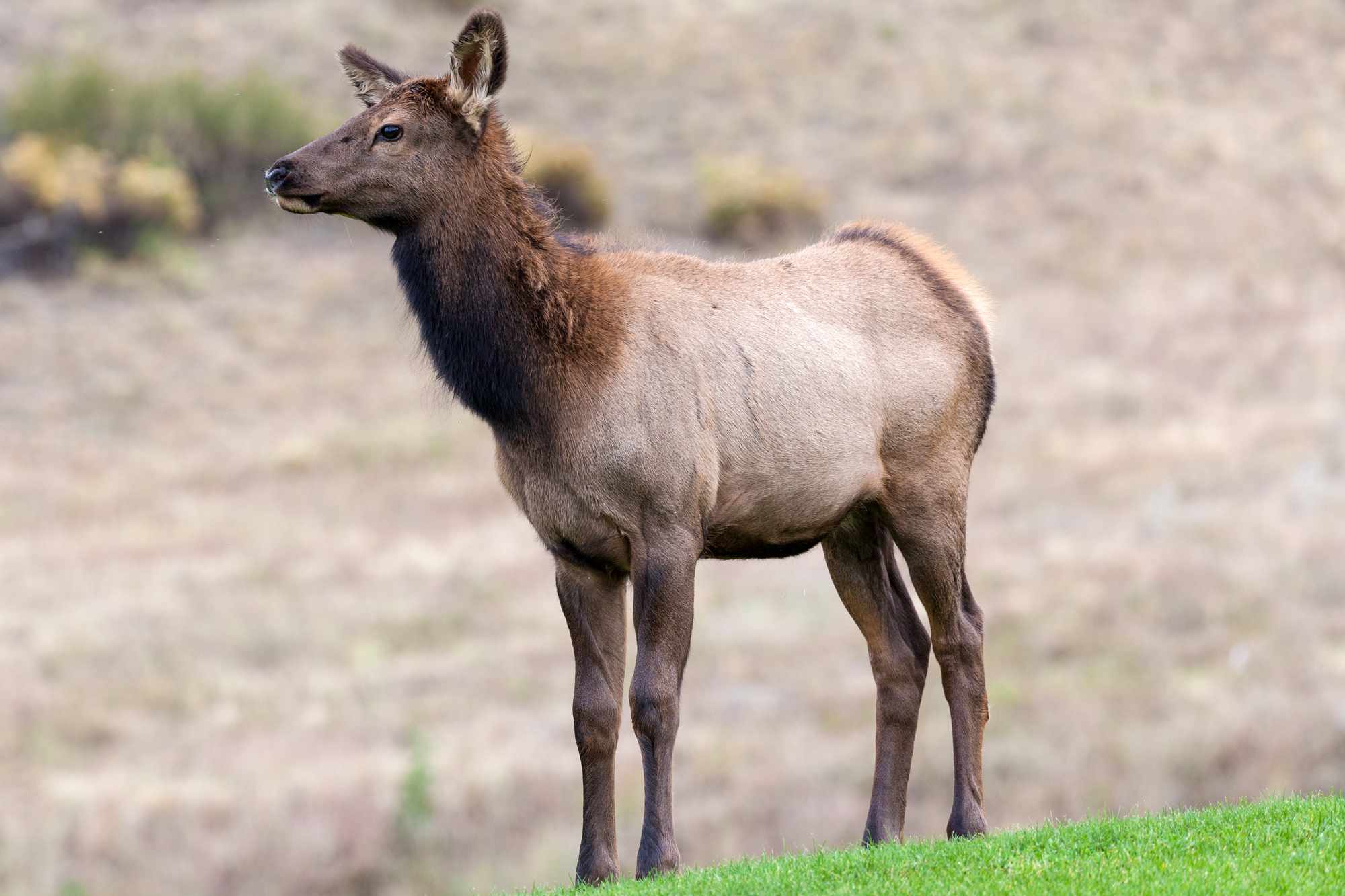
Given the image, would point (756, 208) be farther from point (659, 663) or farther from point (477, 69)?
point (659, 663)

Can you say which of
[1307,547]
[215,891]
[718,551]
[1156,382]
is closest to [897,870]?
[718,551]

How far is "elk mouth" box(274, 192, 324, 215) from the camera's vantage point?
7.92 metres

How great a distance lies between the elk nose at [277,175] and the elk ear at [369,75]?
882 mm

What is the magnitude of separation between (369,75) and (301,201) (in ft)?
3.33

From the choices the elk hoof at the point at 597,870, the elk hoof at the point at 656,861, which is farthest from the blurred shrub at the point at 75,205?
the elk hoof at the point at 656,861

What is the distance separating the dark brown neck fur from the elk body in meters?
0.01

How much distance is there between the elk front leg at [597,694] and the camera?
820 centimetres

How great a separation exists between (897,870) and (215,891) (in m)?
15.1

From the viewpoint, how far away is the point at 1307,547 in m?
28.6

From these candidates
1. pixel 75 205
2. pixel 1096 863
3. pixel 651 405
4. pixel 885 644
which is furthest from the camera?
pixel 75 205

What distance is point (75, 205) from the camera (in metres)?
39.7

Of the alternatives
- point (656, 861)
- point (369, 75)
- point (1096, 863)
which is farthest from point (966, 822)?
point (369, 75)

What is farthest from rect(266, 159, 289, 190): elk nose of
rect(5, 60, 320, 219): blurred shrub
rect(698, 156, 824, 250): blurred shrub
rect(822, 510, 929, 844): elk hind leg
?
rect(5, 60, 320, 219): blurred shrub

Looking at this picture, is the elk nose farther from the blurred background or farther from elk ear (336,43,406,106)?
the blurred background
